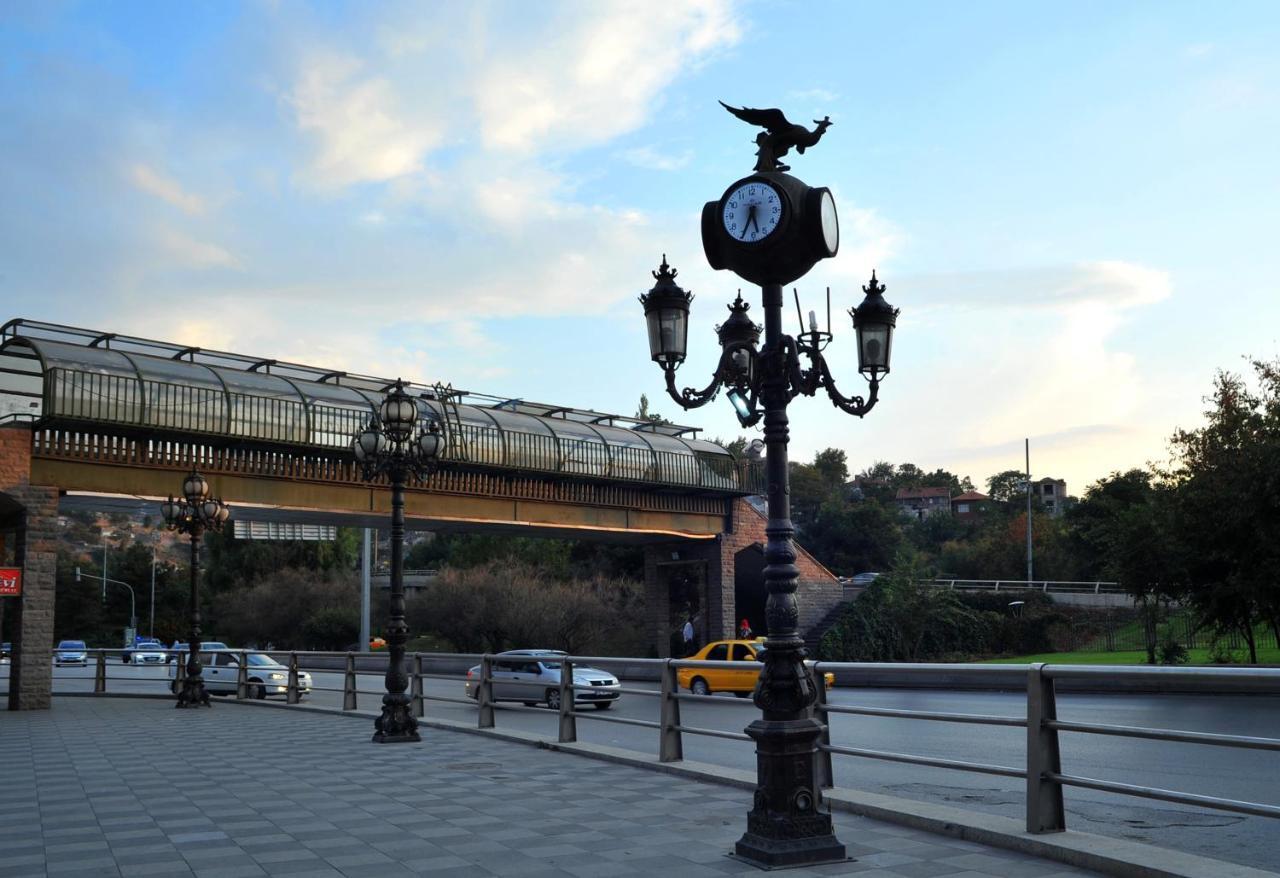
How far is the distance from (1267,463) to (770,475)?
20.8m

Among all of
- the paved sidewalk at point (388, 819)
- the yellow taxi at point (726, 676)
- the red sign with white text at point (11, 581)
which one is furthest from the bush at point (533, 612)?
the paved sidewalk at point (388, 819)

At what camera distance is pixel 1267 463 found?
79.8 feet

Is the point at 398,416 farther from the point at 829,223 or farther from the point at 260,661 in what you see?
the point at 260,661

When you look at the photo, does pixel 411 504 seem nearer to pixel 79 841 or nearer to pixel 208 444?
pixel 208 444

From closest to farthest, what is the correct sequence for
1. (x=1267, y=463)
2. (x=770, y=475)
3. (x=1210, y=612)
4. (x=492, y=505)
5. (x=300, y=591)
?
(x=770, y=475) < (x=1267, y=463) < (x=1210, y=612) < (x=492, y=505) < (x=300, y=591)

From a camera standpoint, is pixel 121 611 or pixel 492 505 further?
pixel 121 611

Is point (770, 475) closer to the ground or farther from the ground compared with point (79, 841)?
farther from the ground

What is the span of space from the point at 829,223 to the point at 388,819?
227 inches

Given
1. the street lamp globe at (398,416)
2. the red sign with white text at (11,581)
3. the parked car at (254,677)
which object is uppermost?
the street lamp globe at (398,416)

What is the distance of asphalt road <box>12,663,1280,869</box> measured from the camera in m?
8.62

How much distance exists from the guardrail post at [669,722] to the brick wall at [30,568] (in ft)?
55.1

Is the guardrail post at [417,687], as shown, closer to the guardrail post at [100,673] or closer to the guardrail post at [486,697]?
the guardrail post at [486,697]

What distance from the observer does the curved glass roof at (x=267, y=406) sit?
23.6 metres

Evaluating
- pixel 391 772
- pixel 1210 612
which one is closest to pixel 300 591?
pixel 1210 612
